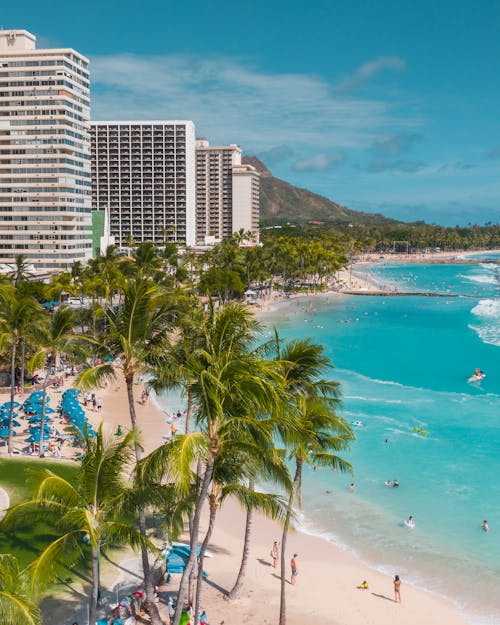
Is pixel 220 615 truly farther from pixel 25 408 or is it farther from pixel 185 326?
pixel 25 408

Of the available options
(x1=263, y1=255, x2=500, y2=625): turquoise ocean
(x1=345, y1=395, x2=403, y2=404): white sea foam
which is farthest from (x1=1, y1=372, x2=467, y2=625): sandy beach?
(x1=345, y1=395, x2=403, y2=404): white sea foam

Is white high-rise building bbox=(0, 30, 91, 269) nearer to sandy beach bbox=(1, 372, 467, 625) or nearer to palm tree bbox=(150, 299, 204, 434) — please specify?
sandy beach bbox=(1, 372, 467, 625)

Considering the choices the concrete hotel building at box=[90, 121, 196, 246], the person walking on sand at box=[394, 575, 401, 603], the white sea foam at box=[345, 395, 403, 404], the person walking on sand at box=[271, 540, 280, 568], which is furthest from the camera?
the concrete hotel building at box=[90, 121, 196, 246]

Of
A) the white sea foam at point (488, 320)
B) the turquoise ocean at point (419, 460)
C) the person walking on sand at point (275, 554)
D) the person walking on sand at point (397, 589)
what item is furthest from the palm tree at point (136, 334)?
the white sea foam at point (488, 320)

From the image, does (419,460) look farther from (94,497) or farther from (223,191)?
(223,191)

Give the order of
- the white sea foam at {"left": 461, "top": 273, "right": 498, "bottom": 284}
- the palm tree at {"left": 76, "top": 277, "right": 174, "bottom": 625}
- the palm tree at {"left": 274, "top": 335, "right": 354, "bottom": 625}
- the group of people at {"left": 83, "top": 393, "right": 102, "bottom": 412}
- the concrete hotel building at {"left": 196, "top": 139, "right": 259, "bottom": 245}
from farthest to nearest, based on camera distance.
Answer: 1. the concrete hotel building at {"left": 196, "top": 139, "right": 259, "bottom": 245}
2. the white sea foam at {"left": 461, "top": 273, "right": 498, "bottom": 284}
3. the group of people at {"left": 83, "top": 393, "right": 102, "bottom": 412}
4. the palm tree at {"left": 274, "top": 335, "right": 354, "bottom": 625}
5. the palm tree at {"left": 76, "top": 277, "right": 174, "bottom": 625}

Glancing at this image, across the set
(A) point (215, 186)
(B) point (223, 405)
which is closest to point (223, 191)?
(A) point (215, 186)

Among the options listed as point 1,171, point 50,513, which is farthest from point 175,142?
point 50,513
